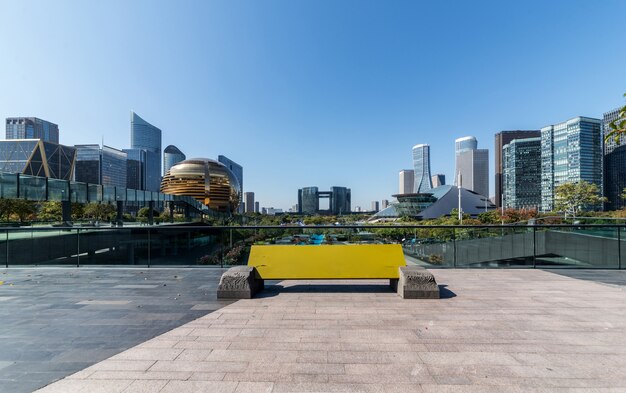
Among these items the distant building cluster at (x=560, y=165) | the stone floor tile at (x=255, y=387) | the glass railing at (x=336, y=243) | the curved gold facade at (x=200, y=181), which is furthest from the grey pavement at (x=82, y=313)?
the distant building cluster at (x=560, y=165)

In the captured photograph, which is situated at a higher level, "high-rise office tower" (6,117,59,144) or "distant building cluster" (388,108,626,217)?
"high-rise office tower" (6,117,59,144)

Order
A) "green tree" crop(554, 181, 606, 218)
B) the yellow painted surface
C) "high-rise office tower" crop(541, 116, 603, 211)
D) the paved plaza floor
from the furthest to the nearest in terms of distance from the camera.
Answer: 1. "high-rise office tower" crop(541, 116, 603, 211)
2. "green tree" crop(554, 181, 606, 218)
3. the yellow painted surface
4. the paved plaza floor

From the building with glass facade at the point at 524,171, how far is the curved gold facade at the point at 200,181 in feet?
414

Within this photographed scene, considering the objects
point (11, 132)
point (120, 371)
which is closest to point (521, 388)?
point (120, 371)

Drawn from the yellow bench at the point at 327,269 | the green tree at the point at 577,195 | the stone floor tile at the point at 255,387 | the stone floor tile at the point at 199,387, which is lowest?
the stone floor tile at the point at 199,387

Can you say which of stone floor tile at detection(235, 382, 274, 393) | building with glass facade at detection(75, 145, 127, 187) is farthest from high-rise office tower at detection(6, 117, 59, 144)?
stone floor tile at detection(235, 382, 274, 393)

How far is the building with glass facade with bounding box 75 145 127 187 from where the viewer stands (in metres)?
170

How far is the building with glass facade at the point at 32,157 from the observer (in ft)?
371

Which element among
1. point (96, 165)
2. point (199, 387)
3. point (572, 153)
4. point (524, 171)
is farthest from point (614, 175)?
point (96, 165)

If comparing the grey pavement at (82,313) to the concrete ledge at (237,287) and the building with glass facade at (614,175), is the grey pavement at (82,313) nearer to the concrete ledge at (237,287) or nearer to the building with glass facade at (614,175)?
the concrete ledge at (237,287)

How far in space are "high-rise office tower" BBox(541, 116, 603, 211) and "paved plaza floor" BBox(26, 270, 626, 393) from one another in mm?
130234

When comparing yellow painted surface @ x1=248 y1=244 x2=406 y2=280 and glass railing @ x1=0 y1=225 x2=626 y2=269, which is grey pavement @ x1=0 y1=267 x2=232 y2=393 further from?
yellow painted surface @ x1=248 y1=244 x2=406 y2=280

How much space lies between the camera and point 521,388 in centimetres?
277

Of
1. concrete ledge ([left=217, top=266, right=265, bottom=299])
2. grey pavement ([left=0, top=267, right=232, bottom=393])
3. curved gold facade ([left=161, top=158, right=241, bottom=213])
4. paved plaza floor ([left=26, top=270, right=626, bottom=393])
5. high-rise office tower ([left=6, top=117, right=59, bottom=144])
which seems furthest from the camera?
high-rise office tower ([left=6, top=117, right=59, bottom=144])
